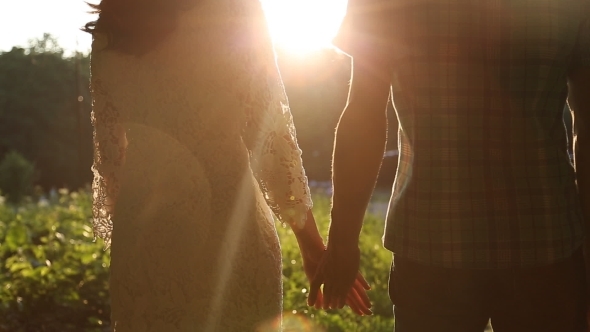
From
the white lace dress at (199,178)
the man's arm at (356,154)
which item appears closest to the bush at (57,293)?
the white lace dress at (199,178)

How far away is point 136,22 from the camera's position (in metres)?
2.21

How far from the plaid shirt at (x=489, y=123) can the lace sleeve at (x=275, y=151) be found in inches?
22.5

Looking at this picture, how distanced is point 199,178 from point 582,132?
1.18 metres

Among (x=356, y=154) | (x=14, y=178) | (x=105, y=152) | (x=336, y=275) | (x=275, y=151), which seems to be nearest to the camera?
(x=356, y=154)

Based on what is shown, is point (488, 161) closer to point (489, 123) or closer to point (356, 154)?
point (489, 123)

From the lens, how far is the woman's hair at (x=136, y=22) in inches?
85.8

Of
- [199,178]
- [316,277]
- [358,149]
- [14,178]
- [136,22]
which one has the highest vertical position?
[136,22]

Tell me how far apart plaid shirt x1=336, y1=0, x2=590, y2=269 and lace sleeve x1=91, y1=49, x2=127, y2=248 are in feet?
3.64

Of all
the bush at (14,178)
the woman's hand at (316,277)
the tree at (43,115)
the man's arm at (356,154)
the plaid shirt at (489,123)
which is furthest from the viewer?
the tree at (43,115)

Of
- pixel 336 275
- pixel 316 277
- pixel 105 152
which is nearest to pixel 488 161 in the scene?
pixel 336 275

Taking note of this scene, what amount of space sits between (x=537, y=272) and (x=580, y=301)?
17 centimetres

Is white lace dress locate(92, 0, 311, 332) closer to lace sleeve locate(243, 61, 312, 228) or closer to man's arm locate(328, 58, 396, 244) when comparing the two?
lace sleeve locate(243, 61, 312, 228)

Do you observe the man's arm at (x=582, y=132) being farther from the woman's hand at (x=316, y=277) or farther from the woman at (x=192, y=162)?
the woman at (x=192, y=162)

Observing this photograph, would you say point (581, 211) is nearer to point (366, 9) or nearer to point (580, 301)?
point (580, 301)
